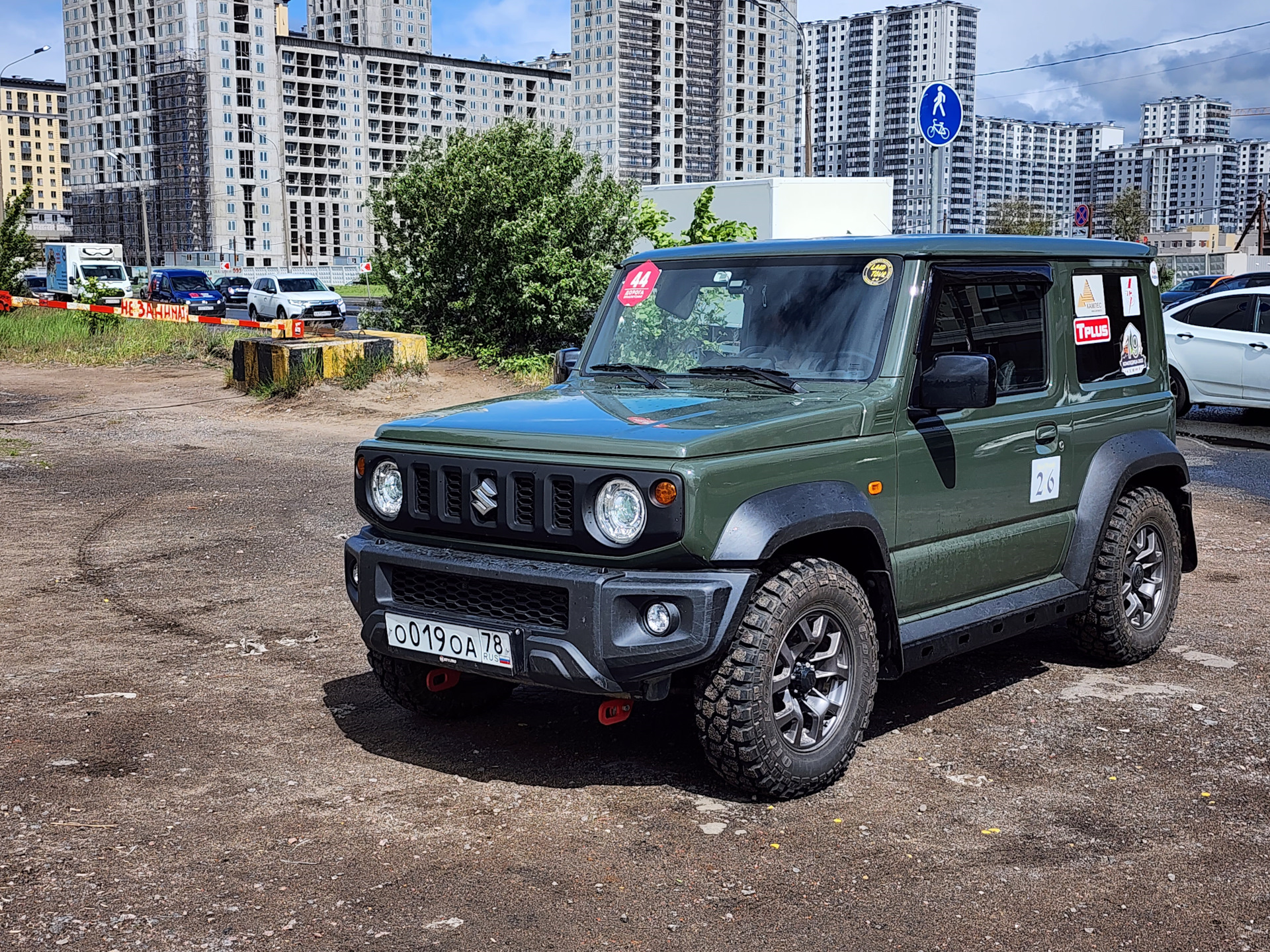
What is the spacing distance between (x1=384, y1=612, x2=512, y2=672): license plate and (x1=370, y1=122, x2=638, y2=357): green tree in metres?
15.3

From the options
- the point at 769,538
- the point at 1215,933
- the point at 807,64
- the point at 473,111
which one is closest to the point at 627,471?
the point at 769,538

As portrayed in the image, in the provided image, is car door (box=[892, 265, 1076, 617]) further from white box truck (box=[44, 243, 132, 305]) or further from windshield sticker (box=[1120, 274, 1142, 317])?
white box truck (box=[44, 243, 132, 305])

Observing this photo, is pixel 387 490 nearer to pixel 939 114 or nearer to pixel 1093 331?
pixel 1093 331

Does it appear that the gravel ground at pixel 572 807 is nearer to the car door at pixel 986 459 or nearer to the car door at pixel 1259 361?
the car door at pixel 986 459

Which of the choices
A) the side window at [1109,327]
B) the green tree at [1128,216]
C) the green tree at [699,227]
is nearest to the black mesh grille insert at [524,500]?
the side window at [1109,327]

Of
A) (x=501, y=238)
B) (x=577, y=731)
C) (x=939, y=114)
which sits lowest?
(x=577, y=731)

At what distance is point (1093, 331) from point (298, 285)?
39525 millimetres

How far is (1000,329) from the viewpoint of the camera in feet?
17.8

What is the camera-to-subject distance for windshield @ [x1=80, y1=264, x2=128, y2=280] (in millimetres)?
55656

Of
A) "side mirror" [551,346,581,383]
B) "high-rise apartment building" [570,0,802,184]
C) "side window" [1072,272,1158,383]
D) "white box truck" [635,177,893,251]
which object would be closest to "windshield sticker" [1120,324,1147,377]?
"side window" [1072,272,1158,383]

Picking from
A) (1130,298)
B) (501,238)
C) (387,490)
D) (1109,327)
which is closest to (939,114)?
(501,238)

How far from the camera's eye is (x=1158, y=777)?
190 inches

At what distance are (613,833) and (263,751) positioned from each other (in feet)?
5.06

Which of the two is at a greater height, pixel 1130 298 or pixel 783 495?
pixel 1130 298
